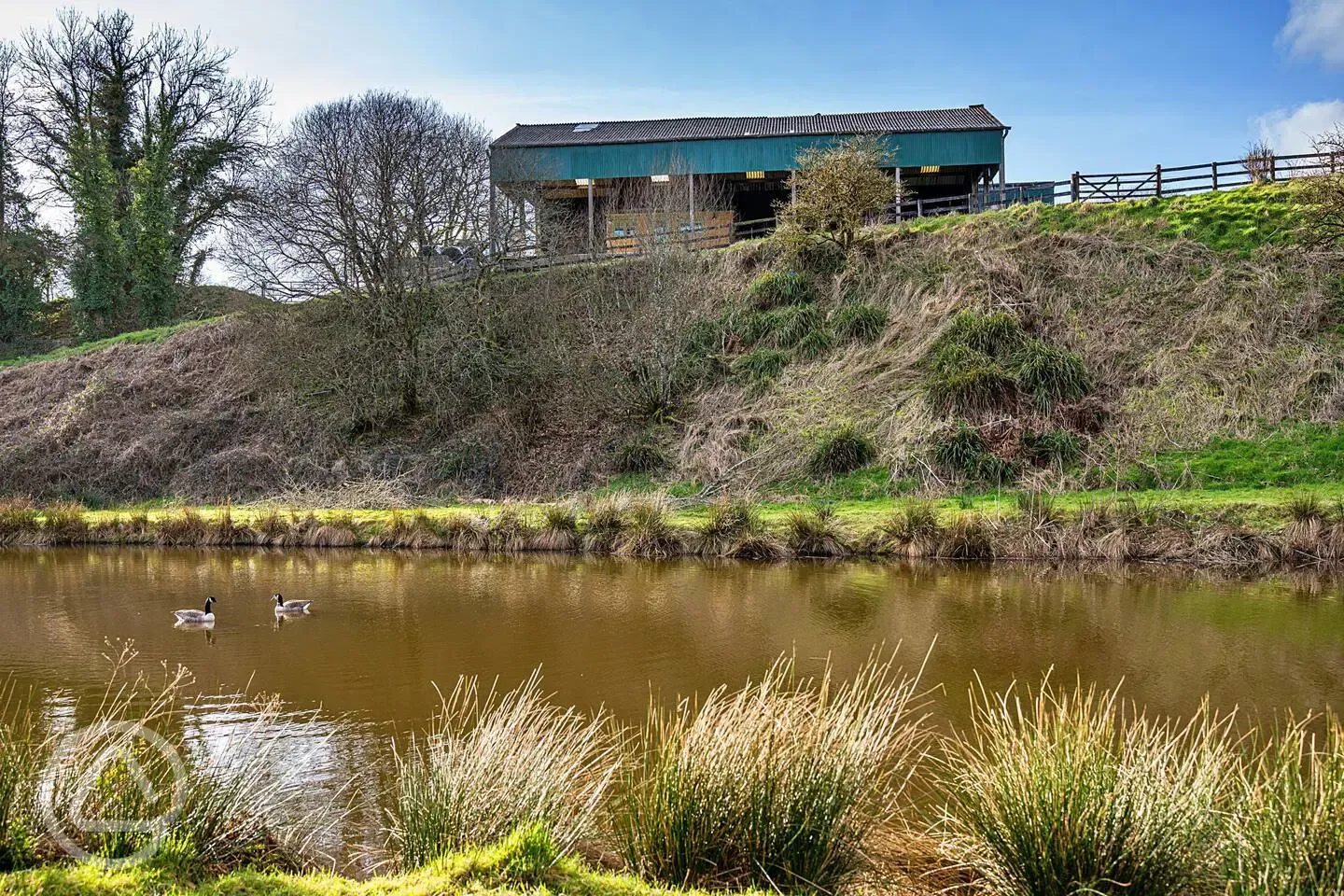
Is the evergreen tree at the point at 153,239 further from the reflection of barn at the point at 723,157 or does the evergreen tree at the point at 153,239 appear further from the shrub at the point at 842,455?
the shrub at the point at 842,455

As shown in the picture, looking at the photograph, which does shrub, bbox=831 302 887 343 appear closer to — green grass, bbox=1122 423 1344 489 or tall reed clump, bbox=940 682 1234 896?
green grass, bbox=1122 423 1344 489

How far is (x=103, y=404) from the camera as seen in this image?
3111 cm

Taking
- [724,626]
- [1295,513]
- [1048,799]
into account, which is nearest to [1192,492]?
[1295,513]

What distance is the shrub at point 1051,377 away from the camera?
22758mm

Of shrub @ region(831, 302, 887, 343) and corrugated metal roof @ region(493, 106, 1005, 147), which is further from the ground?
corrugated metal roof @ region(493, 106, 1005, 147)

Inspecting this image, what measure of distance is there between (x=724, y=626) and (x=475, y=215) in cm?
2082

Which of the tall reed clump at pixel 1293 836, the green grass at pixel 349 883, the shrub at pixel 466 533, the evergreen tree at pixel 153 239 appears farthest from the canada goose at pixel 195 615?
the evergreen tree at pixel 153 239

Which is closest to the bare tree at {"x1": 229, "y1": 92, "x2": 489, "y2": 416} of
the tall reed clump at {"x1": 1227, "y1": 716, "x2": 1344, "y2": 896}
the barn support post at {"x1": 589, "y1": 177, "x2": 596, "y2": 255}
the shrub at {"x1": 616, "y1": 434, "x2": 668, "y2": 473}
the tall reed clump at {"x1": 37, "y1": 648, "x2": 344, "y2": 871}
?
the barn support post at {"x1": 589, "y1": 177, "x2": 596, "y2": 255}

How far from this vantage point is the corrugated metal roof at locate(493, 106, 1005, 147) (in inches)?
1574

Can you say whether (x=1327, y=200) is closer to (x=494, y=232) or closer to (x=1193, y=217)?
(x=1193, y=217)

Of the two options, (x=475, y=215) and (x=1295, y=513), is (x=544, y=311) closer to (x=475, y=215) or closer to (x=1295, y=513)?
(x=475, y=215)

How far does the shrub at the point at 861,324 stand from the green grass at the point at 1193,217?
495 centimetres

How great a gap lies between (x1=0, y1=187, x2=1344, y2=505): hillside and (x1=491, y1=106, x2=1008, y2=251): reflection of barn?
6.66 m

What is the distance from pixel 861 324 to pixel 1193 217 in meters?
10.4
